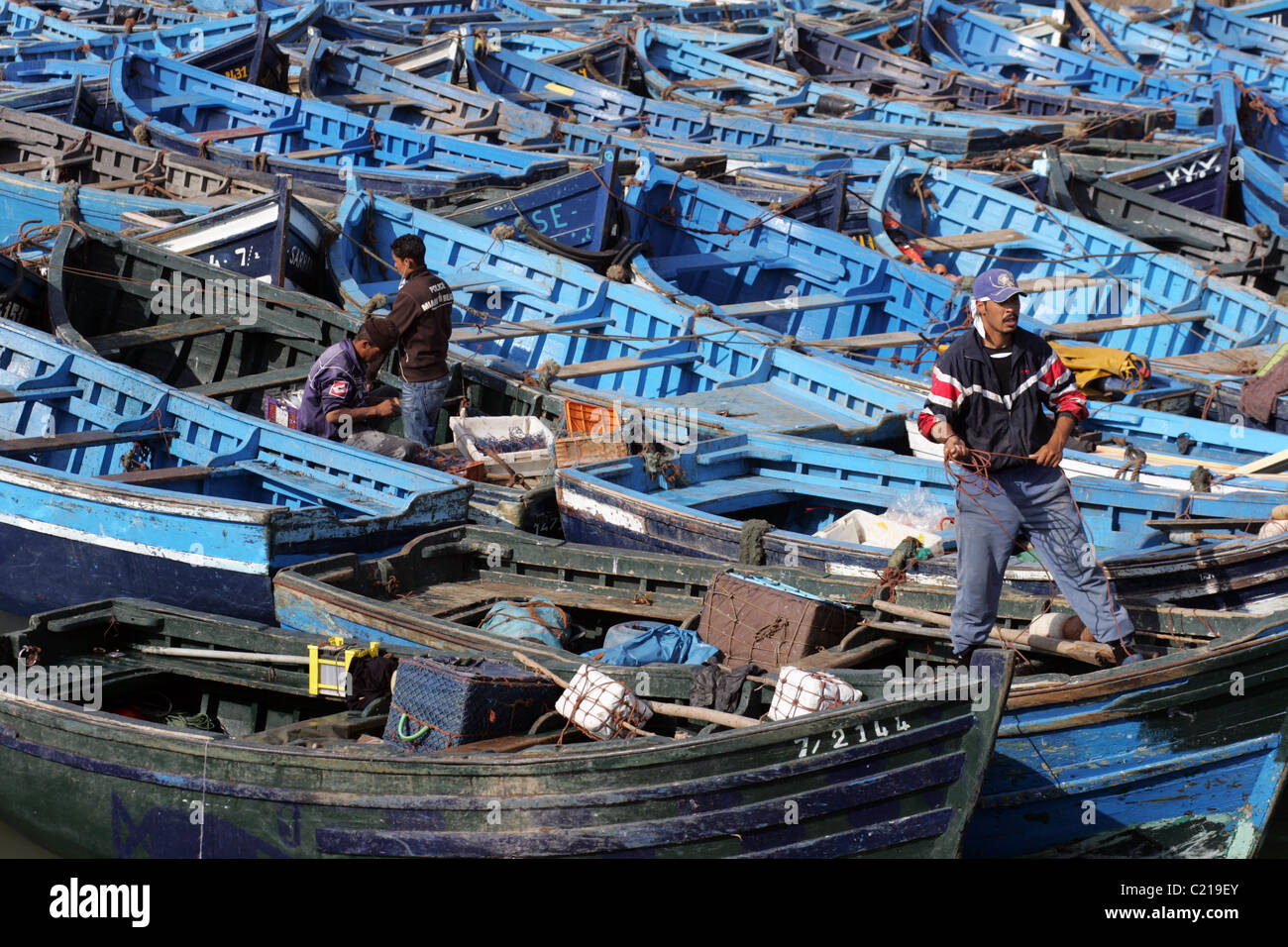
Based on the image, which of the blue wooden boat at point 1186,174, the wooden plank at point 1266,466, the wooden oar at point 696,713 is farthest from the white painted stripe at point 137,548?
the blue wooden boat at point 1186,174

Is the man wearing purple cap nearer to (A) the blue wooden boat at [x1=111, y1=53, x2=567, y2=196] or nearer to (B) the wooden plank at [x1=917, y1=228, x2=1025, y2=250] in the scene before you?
(B) the wooden plank at [x1=917, y1=228, x2=1025, y2=250]

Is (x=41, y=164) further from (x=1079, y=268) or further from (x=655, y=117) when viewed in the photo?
(x=1079, y=268)

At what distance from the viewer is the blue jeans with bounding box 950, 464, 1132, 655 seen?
7.06 meters

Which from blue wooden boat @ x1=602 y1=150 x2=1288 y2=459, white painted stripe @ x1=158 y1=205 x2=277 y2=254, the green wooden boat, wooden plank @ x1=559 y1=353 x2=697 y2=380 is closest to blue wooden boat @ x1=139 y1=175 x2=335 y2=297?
white painted stripe @ x1=158 y1=205 x2=277 y2=254

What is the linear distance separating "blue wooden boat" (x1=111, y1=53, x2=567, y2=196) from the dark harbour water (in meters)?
9.04

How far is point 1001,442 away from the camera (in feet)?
23.0

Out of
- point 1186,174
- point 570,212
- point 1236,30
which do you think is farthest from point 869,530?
point 1236,30

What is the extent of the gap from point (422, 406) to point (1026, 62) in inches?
669

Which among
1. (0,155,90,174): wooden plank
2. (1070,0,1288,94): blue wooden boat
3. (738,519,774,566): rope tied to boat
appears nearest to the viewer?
(738,519,774,566): rope tied to boat

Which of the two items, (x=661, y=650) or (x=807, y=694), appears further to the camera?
(x=661, y=650)

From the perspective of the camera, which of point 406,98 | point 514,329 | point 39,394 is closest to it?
point 39,394

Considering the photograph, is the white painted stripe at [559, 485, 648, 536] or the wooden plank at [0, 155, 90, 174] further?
the wooden plank at [0, 155, 90, 174]

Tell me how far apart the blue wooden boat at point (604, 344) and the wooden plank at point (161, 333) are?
3.72 ft

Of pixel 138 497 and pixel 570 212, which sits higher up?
pixel 570 212
